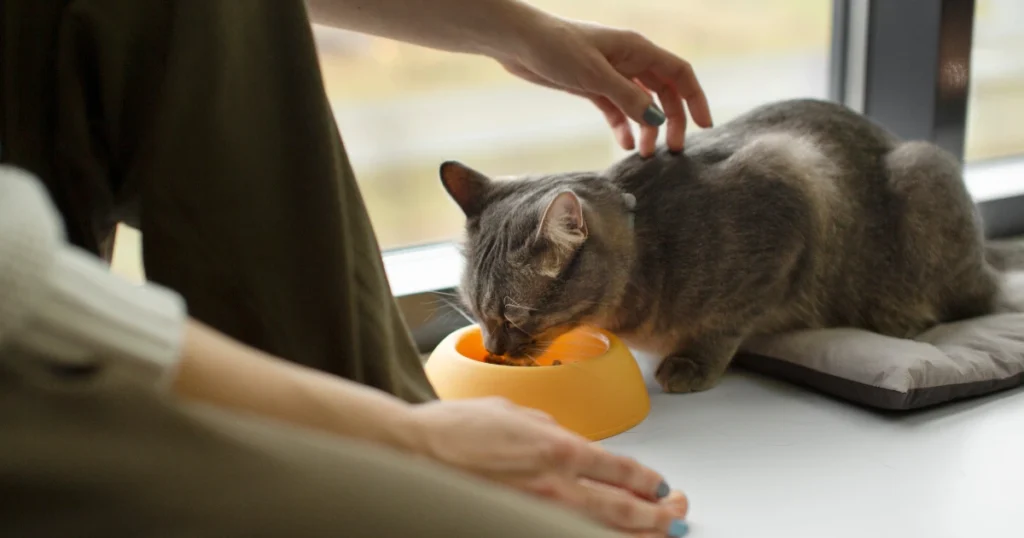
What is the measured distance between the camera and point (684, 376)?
1.42m

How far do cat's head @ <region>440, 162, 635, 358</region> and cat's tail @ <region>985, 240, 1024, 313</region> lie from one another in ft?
2.50

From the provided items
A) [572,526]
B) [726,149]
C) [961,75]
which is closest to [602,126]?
[726,149]

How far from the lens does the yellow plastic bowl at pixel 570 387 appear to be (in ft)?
4.01

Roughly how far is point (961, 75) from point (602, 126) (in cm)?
83

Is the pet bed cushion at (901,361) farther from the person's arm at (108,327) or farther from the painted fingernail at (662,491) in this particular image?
the person's arm at (108,327)

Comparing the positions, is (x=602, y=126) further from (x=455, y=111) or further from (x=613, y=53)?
(x=613, y=53)

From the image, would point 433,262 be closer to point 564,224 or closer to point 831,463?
point 564,224

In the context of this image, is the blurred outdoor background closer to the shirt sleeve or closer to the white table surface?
the white table surface

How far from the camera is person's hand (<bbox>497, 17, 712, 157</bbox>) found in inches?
54.1

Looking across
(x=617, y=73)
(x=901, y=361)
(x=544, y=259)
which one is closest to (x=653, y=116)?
(x=617, y=73)

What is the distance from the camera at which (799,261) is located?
146 centimetres

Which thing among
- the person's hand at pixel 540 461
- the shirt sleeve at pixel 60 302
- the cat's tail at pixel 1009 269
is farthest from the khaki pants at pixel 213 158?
the cat's tail at pixel 1009 269

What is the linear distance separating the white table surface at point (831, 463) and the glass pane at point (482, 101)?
2.24 feet

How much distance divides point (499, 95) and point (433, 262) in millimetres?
375
